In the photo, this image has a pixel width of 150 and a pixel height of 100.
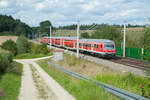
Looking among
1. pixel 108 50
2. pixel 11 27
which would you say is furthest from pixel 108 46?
pixel 11 27

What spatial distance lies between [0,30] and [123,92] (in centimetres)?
16331

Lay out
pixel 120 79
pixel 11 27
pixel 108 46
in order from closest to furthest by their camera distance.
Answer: pixel 120 79 < pixel 108 46 < pixel 11 27

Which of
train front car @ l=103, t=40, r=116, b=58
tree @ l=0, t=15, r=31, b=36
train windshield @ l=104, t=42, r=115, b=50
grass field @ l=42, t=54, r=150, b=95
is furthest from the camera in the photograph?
tree @ l=0, t=15, r=31, b=36

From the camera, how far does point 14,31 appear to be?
16550 centimetres

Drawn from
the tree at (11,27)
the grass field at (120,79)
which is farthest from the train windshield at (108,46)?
the tree at (11,27)

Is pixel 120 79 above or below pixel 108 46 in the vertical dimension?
below

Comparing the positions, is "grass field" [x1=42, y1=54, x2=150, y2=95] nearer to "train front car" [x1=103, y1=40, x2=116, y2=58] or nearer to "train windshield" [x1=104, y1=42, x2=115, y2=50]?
"train front car" [x1=103, y1=40, x2=116, y2=58]

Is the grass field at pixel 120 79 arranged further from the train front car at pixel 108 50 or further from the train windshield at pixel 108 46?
the train windshield at pixel 108 46

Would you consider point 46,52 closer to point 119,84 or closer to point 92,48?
point 92,48

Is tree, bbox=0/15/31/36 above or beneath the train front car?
above

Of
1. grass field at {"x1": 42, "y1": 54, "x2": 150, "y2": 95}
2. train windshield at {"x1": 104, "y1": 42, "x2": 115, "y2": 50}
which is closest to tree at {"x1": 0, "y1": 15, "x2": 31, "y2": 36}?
train windshield at {"x1": 104, "y1": 42, "x2": 115, "y2": 50}

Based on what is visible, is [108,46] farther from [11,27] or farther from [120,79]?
[11,27]

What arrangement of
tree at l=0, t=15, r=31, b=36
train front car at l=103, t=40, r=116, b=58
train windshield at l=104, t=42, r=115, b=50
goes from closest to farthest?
train front car at l=103, t=40, r=116, b=58 → train windshield at l=104, t=42, r=115, b=50 → tree at l=0, t=15, r=31, b=36

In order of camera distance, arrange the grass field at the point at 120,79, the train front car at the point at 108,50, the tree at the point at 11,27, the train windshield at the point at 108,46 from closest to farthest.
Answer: the grass field at the point at 120,79 < the train front car at the point at 108,50 < the train windshield at the point at 108,46 < the tree at the point at 11,27
